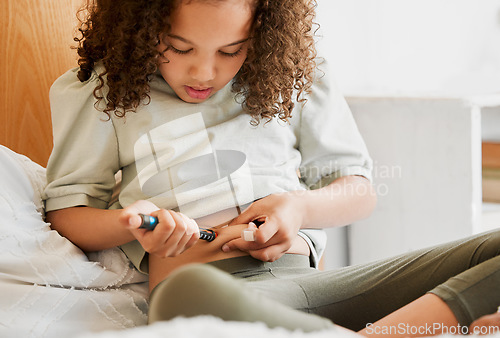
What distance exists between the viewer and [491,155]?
1.96m

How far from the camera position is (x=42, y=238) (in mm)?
816

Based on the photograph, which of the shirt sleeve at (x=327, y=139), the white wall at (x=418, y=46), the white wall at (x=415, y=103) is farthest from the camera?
the white wall at (x=418, y=46)

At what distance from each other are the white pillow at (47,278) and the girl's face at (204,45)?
283 millimetres

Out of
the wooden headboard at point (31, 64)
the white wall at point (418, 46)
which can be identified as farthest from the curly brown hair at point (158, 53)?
the white wall at point (418, 46)

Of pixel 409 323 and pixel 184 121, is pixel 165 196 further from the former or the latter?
pixel 409 323

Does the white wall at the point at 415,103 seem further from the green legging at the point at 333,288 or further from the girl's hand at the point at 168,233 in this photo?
the girl's hand at the point at 168,233

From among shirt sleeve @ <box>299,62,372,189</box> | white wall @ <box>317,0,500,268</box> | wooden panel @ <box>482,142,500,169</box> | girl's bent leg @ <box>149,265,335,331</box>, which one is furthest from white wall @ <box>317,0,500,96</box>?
girl's bent leg @ <box>149,265,335,331</box>

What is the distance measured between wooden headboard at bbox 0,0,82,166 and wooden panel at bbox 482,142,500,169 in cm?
149

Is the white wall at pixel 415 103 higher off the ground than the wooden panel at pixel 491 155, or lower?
higher

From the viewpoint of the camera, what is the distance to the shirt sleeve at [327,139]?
0.97m

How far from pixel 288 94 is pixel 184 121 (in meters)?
0.18

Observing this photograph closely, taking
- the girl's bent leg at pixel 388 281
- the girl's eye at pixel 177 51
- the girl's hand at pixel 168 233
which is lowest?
the girl's bent leg at pixel 388 281

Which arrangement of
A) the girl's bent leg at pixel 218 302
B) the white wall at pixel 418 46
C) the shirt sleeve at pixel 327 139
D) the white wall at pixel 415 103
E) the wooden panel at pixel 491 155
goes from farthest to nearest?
the wooden panel at pixel 491 155 → the white wall at pixel 418 46 → the white wall at pixel 415 103 → the shirt sleeve at pixel 327 139 → the girl's bent leg at pixel 218 302

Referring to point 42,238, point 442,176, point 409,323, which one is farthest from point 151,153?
point 442,176
